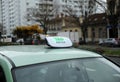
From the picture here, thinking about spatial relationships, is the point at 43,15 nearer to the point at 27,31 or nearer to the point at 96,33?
the point at 27,31

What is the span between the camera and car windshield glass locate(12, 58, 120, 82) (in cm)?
332

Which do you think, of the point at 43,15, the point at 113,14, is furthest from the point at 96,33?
the point at 43,15

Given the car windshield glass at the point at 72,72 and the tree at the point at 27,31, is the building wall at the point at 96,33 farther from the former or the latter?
the car windshield glass at the point at 72,72

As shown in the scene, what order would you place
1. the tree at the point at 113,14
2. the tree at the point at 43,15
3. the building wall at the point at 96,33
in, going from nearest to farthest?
the tree at the point at 113,14 → the building wall at the point at 96,33 → the tree at the point at 43,15

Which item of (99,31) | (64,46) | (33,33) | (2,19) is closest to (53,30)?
(33,33)

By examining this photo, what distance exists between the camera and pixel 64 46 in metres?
4.09

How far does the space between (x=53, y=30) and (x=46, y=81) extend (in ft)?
312

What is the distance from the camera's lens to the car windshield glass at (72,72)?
332 centimetres

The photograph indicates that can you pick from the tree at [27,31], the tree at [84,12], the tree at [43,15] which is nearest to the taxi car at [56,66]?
the tree at [84,12]

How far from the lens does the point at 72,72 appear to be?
3682mm

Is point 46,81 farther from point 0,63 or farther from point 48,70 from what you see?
point 0,63

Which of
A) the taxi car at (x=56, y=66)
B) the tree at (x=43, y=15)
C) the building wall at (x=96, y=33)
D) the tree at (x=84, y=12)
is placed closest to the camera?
the taxi car at (x=56, y=66)

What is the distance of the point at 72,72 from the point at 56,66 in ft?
0.87

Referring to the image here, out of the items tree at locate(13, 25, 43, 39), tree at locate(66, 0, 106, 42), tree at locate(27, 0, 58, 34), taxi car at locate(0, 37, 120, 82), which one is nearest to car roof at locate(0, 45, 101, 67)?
taxi car at locate(0, 37, 120, 82)
